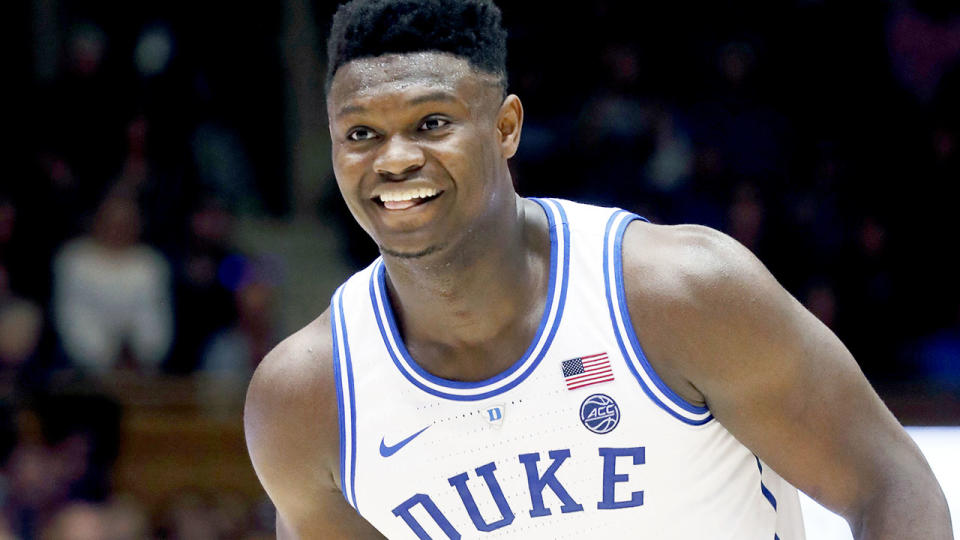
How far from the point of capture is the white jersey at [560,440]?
8.52 ft

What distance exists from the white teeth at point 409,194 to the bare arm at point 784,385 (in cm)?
46

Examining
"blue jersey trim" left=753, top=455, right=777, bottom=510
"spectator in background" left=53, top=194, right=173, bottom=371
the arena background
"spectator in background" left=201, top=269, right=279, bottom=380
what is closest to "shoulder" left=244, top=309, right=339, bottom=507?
"blue jersey trim" left=753, top=455, right=777, bottom=510

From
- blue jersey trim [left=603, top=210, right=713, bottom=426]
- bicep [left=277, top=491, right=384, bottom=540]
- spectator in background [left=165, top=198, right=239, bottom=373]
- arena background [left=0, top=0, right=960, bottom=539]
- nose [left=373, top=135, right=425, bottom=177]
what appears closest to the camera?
nose [left=373, top=135, right=425, bottom=177]

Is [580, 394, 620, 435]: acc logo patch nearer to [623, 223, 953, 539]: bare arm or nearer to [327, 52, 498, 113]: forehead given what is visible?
[623, 223, 953, 539]: bare arm

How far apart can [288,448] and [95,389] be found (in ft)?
12.4

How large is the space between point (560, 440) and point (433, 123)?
67cm

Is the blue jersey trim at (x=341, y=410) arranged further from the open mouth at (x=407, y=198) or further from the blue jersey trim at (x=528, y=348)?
the open mouth at (x=407, y=198)

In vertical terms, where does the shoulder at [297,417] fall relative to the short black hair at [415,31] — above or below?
below

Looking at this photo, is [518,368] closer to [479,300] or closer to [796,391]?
[479,300]

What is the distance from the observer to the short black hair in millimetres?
2529

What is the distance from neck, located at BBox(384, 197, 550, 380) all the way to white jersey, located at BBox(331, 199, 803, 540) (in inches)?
1.4

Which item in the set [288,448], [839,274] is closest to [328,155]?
[839,274]

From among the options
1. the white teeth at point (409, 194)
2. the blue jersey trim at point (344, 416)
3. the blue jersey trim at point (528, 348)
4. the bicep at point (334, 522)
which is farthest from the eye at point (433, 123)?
the bicep at point (334, 522)

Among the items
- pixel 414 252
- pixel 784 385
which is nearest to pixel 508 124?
pixel 414 252
